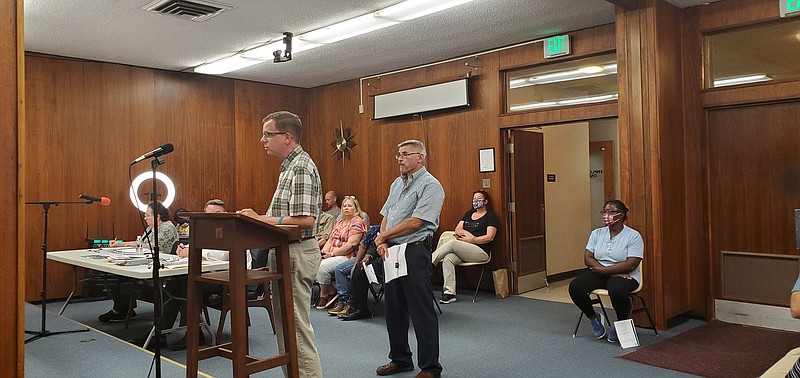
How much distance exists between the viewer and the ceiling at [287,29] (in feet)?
17.3

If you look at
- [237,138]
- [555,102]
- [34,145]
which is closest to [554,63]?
[555,102]

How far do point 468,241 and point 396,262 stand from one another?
3153 millimetres

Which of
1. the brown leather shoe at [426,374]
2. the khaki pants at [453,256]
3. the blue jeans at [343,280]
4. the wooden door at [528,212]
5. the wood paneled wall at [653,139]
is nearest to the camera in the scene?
the brown leather shoe at [426,374]

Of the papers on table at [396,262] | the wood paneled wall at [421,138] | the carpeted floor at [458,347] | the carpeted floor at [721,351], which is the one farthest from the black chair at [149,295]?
the wood paneled wall at [421,138]

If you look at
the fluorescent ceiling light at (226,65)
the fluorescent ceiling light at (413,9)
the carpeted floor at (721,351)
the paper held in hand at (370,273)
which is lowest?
the carpeted floor at (721,351)

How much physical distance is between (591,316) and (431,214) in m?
1.92

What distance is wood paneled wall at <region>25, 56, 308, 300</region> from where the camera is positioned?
6742 millimetres

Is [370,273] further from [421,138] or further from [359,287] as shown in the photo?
[421,138]

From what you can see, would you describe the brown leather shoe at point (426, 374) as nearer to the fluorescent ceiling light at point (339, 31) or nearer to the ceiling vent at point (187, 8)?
the fluorescent ceiling light at point (339, 31)

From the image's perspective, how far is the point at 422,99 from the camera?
755 cm

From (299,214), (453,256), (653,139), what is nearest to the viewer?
(299,214)

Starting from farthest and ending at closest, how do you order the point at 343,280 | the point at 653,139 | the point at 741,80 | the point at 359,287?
the point at 343,280
the point at 359,287
the point at 741,80
the point at 653,139

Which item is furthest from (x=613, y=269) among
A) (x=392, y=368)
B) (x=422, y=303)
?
(x=392, y=368)

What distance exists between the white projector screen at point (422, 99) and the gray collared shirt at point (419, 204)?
137 inches
